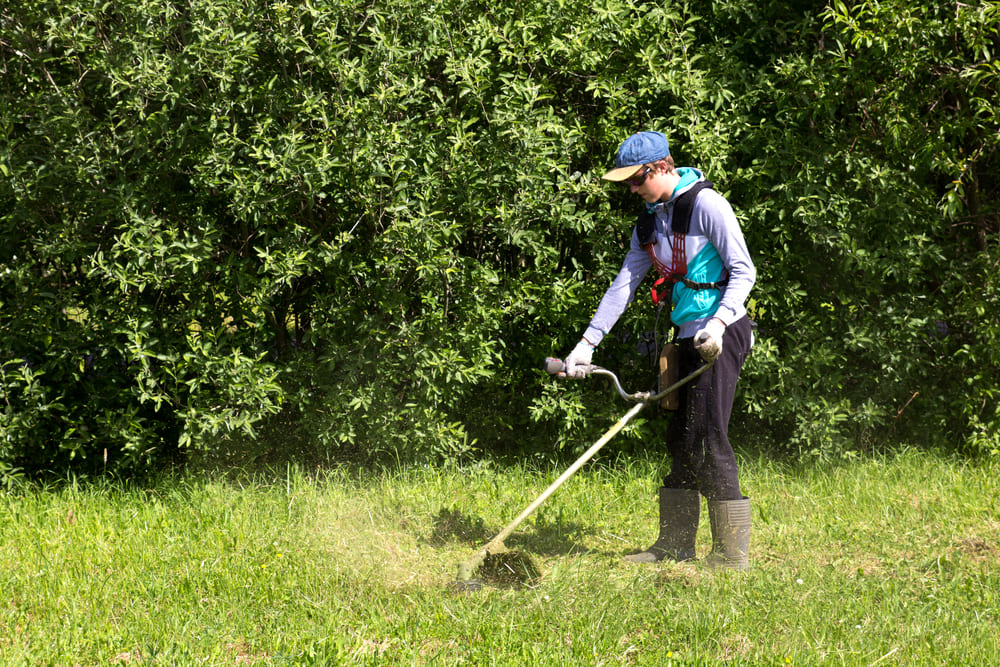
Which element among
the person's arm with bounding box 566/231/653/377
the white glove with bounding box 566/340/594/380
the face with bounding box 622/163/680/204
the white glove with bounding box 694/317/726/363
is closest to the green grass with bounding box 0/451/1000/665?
the white glove with bounding box 566/340/594/380

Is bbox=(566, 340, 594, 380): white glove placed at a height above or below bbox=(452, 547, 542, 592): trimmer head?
above

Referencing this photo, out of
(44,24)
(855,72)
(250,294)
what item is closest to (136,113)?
(44,24)

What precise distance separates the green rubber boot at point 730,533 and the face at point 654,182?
4.65ft

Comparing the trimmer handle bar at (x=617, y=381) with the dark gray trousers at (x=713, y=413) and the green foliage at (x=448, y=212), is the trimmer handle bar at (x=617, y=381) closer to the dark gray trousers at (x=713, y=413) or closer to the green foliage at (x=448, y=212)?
the dark gray trousers at (x=713, y=413)

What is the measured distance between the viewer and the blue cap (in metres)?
4.44

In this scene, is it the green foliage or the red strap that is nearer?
the red strap

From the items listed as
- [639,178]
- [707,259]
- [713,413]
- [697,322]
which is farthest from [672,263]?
[713,413]

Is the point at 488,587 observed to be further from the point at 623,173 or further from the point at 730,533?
the point at 623,173

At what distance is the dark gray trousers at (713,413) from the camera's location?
14.9 feet

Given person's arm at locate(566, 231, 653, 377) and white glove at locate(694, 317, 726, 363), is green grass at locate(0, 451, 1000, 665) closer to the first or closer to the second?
white glove at locate(694, 317, 726, 363)

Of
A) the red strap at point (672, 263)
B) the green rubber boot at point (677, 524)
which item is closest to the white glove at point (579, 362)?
the red strap at point (672, 263)

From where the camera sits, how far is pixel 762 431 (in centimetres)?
625

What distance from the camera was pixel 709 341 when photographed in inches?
165

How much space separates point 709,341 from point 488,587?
4.68 feet
